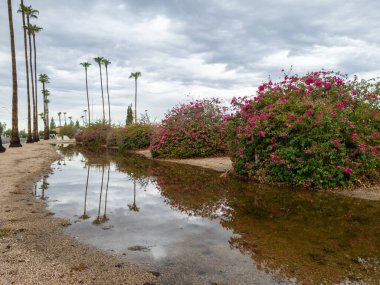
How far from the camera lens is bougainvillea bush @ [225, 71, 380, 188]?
834 cm

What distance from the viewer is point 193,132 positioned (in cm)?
1758

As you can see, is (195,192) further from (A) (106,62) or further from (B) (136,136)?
(A) (106,62)

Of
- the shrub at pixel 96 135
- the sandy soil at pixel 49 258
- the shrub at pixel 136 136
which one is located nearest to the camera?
the sandy soil at pixel 49 258

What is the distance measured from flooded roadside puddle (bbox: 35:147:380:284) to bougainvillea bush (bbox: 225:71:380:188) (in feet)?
3.03

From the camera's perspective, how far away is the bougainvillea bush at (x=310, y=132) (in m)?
8.34

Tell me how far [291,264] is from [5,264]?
3.26m

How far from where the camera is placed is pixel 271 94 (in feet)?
33.6

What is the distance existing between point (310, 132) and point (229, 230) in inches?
188

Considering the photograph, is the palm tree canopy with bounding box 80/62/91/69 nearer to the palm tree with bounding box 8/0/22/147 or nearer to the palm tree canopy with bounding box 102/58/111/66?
the palm tree canopy with bounding box 102/58/111/66

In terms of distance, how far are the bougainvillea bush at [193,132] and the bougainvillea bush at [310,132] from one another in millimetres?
6811

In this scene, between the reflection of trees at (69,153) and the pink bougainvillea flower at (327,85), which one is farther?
the reflection of trees at (69,153)

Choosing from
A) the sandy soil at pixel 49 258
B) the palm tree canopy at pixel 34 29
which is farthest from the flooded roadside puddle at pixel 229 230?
the palm tree canopy at pixel 34 29

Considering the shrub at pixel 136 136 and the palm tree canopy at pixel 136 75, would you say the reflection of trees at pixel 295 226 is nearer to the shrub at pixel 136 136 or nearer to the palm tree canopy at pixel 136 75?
the shrub at pixel 136 136

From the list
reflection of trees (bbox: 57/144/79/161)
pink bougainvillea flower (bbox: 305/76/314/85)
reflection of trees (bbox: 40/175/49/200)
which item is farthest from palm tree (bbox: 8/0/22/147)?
pink bougainvillea flower (bbox: 305/76/314/85)
